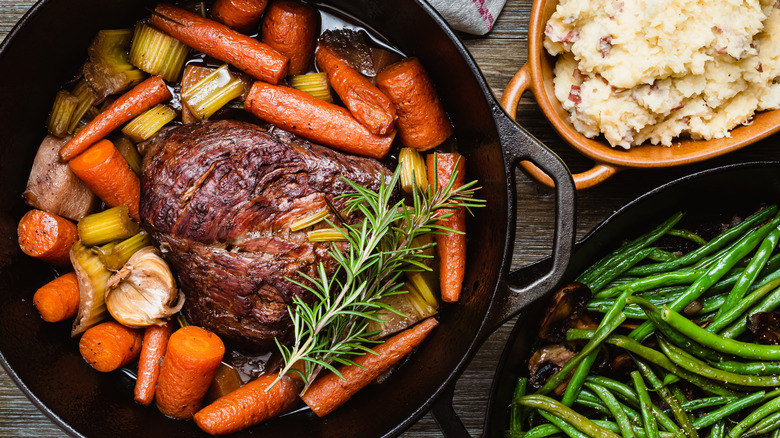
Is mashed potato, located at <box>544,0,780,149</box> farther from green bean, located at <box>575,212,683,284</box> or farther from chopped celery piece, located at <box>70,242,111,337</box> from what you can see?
chopped celery piece, located at <box>70,242,111,337</box>

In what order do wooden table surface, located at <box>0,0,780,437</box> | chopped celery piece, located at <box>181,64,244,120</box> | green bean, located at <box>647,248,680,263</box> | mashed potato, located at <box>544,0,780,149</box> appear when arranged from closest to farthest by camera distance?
mashed potato, located at <box>544,0,780,149</box> → chopped celery piece, located at <box>181,64,244,120</box> → green bean, located at <box>647,248,680,263</box> → wooden table surface, located at <box>0,0,780,437</box>

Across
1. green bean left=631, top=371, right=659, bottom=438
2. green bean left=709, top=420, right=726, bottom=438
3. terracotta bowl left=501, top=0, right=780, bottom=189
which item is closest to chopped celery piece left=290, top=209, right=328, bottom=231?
terracotta bowl left=501, top=0, right=780, bottom=189

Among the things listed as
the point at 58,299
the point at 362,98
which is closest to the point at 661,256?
the point at 362,98

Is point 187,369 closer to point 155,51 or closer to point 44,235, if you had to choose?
point 44,235

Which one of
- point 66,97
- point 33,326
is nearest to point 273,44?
point 66,97

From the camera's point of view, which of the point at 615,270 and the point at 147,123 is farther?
the point at 615,270

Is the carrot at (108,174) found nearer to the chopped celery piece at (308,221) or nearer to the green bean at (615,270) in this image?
the chopped celery piece at (308,221)

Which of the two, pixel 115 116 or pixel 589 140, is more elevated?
pixel 115 116
